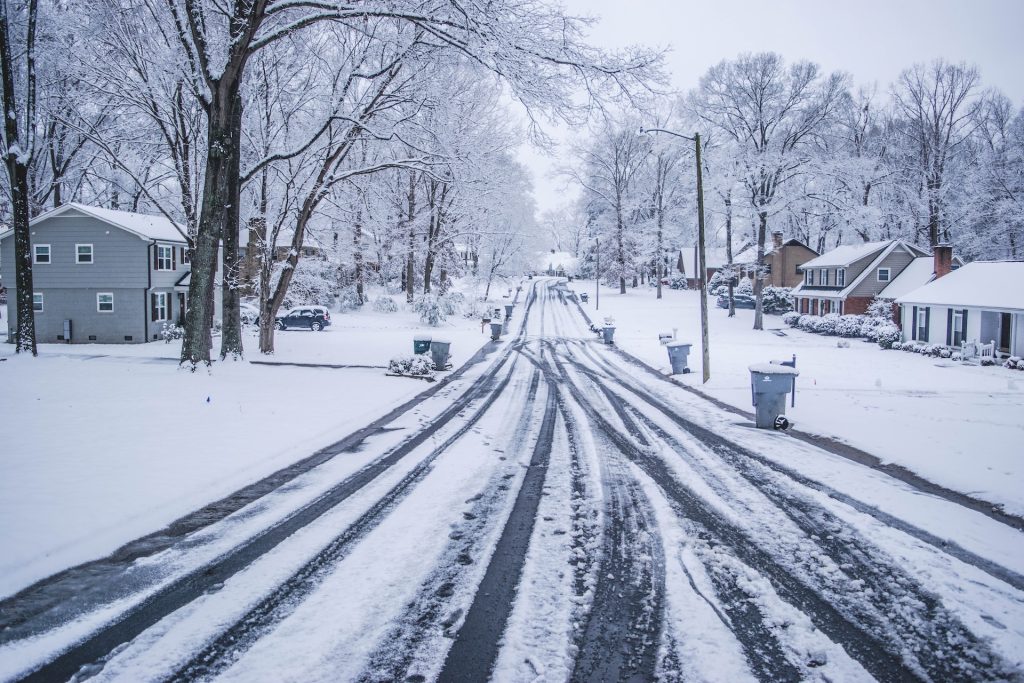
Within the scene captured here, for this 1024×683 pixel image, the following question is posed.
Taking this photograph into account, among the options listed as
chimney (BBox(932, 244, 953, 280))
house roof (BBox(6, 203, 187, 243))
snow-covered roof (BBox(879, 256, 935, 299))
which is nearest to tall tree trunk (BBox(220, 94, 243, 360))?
house roof (BBox(6, 203, 187, 243))

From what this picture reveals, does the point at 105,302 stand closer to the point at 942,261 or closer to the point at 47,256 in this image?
the point at 47,256

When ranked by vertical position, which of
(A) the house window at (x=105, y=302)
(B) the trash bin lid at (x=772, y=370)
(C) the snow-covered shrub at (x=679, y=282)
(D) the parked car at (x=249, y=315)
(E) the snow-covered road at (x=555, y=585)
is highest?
(C) the snow-covered shrub at (x=679, y=282)

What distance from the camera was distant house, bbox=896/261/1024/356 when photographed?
25.1m

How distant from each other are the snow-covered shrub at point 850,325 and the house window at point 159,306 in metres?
38.6

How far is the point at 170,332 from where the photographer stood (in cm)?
2870

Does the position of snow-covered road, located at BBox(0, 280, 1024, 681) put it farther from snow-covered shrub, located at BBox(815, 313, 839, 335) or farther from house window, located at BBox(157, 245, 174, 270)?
snow-covered shrub, located at BBox(815, 313, 839, 335)

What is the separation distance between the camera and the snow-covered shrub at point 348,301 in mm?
42344

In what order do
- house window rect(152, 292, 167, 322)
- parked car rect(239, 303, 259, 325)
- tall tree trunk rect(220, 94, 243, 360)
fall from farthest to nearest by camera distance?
parked car rect(239, 303, 259, 325), house window rect(152, 292, 167, 322), tall tree trunk rect(220, 94, 243, 360)

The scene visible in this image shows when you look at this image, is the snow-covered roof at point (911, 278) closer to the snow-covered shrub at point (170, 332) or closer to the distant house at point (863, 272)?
the distant house at point (863, 272)

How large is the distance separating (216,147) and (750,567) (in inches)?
553

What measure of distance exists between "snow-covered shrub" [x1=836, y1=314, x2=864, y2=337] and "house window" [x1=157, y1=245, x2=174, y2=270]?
3849 centimetres

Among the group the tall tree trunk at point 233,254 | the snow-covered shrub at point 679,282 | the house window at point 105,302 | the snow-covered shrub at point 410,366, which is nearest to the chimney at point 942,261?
the snow-covered shrub at point 410,366

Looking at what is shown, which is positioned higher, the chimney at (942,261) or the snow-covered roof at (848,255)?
the snow-covered roof at (848,255)

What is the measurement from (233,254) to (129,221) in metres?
16.2
